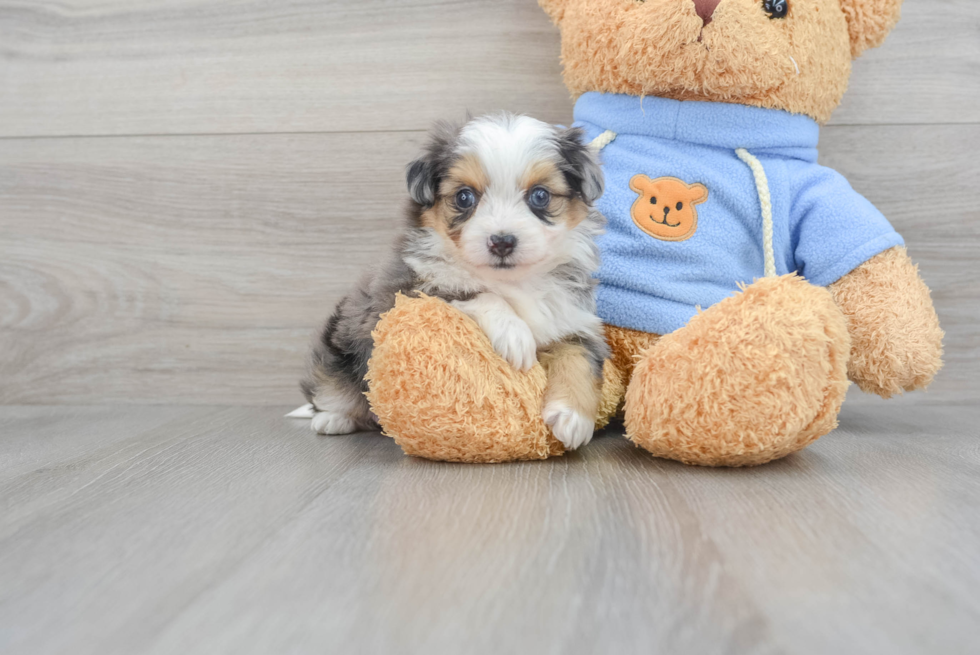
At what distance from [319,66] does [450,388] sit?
124 centimetres

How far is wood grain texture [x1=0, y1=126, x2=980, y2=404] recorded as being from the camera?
2186mm

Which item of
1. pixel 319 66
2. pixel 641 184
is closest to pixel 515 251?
pixel 641 184

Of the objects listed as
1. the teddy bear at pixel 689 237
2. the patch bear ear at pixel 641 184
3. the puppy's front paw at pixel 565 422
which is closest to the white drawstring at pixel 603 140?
the teddy bear at pixel 689 237

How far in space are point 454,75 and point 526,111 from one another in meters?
0.23

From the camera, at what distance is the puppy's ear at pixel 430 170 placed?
4.99 ft

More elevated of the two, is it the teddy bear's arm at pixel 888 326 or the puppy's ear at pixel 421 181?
the puppy's ear at pixel 421 181

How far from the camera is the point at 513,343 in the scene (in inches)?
57.2

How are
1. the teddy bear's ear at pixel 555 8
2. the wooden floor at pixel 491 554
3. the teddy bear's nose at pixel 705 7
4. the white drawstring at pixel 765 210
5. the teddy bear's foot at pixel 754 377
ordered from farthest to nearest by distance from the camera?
the teddy bear's ear at pixel 555 8 → the white drawstring at pixel 765 210 → the teddy bear's nose at pixel 705 7 → the teddy bear's foot at pixel 754 377 → the wooden floor at pixel 491 554

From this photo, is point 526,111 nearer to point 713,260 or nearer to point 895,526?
point 713,260

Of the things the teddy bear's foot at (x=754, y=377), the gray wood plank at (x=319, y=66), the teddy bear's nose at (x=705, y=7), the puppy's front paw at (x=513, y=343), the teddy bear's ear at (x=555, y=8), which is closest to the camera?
the teddy bear's foot at (x=754, y=377)

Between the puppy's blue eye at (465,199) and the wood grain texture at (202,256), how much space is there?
709mm

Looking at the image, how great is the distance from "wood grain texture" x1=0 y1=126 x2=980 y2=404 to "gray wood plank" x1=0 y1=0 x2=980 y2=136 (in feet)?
0.25

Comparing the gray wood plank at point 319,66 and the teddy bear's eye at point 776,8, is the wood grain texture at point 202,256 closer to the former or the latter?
the gray wood plank at point 319,66

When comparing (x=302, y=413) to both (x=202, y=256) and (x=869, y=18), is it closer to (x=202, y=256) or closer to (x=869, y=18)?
(x=202, y=256)
